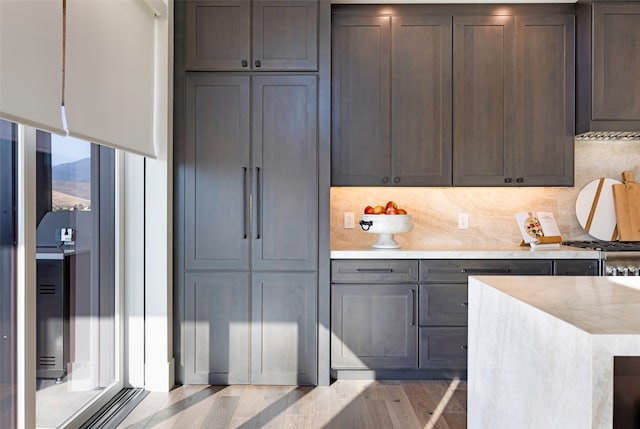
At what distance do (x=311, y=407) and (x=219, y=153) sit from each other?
1657 mm

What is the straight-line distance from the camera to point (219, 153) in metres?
3.07

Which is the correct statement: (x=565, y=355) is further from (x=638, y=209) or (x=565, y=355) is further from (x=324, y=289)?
(x=638, y=209)

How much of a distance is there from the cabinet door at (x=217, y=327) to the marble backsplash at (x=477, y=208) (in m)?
0.96

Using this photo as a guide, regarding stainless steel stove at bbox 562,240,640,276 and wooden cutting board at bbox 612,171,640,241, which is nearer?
stainless steel stove at bbox 562,240,640,276

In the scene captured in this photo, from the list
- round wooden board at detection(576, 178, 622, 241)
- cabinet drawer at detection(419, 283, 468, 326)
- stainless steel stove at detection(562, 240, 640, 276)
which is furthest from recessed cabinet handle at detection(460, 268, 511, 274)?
round wooden board at detection(576, 178, 622, 241)

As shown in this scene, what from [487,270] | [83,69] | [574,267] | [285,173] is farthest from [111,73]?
[574,267]

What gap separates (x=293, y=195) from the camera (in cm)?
307

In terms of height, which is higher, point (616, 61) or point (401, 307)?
point (616, 61)

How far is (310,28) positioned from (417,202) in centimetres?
152

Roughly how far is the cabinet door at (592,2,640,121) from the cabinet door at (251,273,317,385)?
232cm

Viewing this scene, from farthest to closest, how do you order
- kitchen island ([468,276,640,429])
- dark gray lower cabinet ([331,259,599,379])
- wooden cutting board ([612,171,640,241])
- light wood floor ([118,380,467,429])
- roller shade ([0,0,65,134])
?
wooden cutting board ([612,171,640,241]), dark gray lower cabinet ([331,259,599,379]), light wood floor ([118,380,467,429]), roller shade ([0,0,65,134]), kitchen island ([468,276,640,429])

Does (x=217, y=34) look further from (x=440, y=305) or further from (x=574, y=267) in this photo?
(x=574, y=267)

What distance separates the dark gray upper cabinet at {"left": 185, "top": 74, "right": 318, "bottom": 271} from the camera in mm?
3061

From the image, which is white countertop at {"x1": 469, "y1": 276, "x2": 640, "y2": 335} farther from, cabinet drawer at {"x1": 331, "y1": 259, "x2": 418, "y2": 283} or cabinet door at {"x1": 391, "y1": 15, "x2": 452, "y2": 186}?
cabinet door at {"x1": 391, "y1": 15, "x2": 452, "y2": 186}
